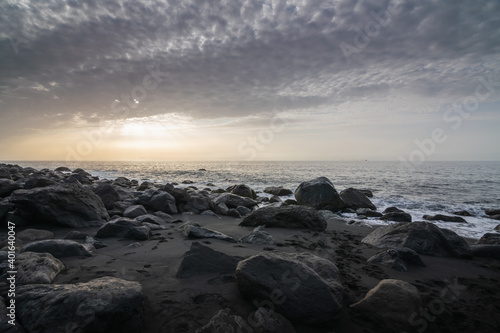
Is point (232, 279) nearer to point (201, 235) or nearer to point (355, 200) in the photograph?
point (201, 235)

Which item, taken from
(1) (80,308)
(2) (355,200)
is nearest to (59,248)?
(1) (80,308)

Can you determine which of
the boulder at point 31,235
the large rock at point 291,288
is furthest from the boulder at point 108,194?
the large rock at point 291,288

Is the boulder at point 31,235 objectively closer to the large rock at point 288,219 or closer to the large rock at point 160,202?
the large rock at point 160,202

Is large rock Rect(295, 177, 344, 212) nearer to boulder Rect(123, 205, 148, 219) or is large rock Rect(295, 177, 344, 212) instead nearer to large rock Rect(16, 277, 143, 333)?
boulder Rect(123, 205, 148, 219)

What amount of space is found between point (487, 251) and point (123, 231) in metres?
8.45

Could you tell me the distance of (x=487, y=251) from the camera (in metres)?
5.62

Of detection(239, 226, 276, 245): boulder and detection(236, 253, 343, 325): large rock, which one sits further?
detection(239, 226, 276, 245): boulder

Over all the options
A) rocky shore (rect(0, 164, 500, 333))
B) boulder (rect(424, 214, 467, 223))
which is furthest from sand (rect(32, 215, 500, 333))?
boulder (rect(424, 214, 467, 223))

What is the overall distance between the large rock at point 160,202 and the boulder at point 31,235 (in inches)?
167

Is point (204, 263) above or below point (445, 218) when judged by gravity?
above

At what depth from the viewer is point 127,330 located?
242 cm

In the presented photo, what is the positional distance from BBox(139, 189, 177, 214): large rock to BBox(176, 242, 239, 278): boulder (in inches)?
252

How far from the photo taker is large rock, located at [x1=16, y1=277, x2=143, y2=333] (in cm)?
227

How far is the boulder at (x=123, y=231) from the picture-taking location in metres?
5.57
